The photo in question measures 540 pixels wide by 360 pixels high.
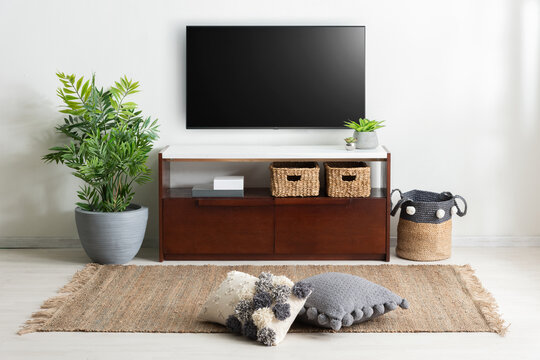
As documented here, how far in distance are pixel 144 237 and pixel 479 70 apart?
2.51 meters

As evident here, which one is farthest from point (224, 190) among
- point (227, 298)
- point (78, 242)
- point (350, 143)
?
point (227, 298)

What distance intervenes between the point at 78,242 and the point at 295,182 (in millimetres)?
1573

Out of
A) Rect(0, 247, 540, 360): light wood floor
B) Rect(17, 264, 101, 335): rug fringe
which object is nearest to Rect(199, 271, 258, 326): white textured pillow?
Rect(0, 247, 540, 360): light wood floor

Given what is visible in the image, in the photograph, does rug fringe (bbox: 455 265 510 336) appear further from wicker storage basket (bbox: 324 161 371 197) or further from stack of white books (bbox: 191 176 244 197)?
stack of white books (bbox: 191 176 244 197)

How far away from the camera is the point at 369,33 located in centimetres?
484

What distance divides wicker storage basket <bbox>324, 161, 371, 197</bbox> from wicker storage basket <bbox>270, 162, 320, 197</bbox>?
9 centimetres

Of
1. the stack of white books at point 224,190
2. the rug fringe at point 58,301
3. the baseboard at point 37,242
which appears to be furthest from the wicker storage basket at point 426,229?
the baseboard at point 37,242

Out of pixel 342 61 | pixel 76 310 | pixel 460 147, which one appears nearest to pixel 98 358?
pixel 76 310

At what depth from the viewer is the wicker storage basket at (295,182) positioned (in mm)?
4523

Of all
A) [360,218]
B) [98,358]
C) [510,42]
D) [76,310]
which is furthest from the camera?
[510,42]

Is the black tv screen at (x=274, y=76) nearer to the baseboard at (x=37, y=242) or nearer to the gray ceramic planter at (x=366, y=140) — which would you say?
the gray ceramic planter at (x=366, y=140)

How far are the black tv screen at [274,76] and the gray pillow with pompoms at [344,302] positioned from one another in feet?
5.32

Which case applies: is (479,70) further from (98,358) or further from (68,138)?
(98,358)

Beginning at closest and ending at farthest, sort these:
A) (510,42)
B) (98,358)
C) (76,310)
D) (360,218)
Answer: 1. (98,358)
2. (76,310)
3. (360,218)
4. (510,42)
